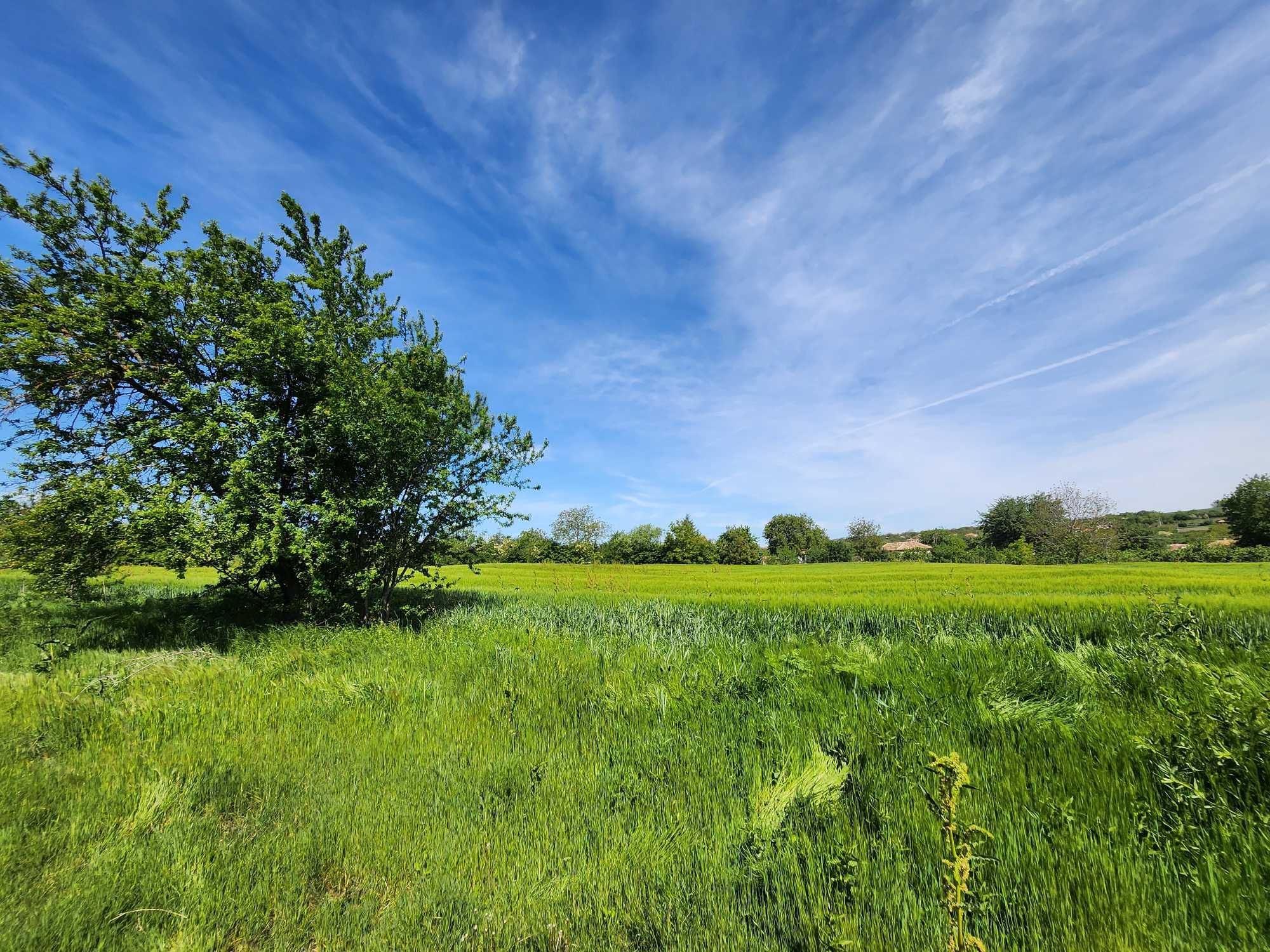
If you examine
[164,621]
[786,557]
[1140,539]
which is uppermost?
[786,557]

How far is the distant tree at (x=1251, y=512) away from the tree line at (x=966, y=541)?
10 centimetres

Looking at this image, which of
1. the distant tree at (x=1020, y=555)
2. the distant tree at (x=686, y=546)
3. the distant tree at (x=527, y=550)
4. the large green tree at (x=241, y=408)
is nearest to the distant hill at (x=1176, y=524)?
the distant tree at (x=1020, y=555)

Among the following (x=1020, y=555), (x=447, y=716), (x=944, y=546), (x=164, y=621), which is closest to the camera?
(x=447, y=716)

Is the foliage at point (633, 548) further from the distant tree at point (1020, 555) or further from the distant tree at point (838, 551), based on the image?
the distant tree at point (1020, 555)

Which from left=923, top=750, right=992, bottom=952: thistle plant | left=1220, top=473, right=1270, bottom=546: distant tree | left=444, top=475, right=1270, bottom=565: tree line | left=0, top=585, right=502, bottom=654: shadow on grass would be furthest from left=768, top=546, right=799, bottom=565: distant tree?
left=923, top=750, right=992, bottom=952: thistle plant

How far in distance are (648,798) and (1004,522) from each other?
84.2 m

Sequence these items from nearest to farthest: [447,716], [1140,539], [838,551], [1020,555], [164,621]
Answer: [447,716]
[164,621]
[1020,555]
[1140,539]
[838,551]

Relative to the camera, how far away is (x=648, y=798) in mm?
3223

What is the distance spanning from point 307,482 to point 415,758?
793cm

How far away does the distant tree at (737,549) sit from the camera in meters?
67.9

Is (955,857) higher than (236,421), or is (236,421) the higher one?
(236,421)

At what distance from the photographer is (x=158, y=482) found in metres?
8.36

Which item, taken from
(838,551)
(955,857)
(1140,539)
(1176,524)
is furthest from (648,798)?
(1176,524)

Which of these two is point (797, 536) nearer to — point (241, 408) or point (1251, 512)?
point (1251, 512)
